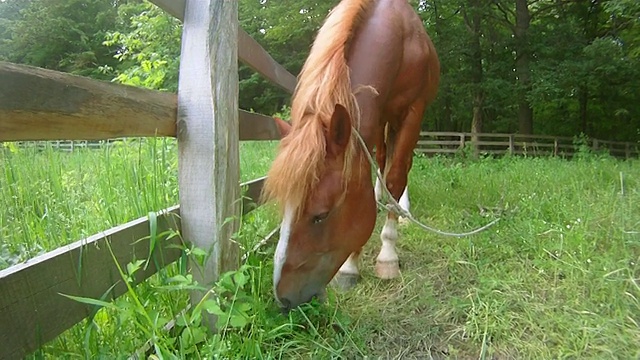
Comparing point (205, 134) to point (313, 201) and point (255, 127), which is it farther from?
point (255, 127)

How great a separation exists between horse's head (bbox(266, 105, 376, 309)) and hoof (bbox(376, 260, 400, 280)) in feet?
2.54

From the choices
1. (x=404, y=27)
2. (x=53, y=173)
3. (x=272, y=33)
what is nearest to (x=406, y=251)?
(x=404, y=27)

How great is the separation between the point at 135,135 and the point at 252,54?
132cm

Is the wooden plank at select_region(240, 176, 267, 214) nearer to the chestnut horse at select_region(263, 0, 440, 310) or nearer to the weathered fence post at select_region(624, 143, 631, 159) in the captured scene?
the chestnut horse at select_region(263, 0, 440, 310)

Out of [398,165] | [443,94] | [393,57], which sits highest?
[443,94]

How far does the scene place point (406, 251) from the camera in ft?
10.5

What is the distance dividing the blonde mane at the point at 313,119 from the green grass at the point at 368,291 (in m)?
0.29

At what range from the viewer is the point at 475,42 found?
13984 millimetres

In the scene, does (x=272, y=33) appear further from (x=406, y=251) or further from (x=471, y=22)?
(x=406, y=251)

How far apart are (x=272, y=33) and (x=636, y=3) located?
8.84 meters

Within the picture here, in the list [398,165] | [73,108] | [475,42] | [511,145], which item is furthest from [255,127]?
[475,42]

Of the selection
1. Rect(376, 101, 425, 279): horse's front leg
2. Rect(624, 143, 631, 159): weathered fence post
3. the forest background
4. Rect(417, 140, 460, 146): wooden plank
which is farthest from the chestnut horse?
Rect(624, 143, 631, 159): weathered fence post

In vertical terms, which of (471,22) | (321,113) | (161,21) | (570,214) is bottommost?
(570,214)

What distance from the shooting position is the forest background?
11016 millimetres
